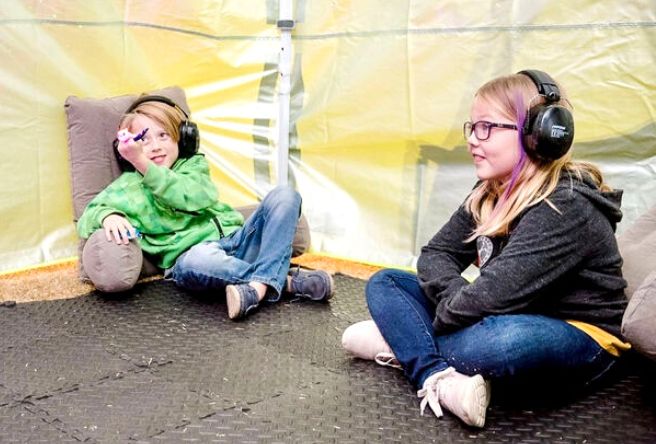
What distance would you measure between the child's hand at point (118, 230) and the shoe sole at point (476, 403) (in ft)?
4.29

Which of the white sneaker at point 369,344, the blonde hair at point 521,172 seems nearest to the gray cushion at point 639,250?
the blonde hair at point 521,172

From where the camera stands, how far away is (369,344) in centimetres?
195

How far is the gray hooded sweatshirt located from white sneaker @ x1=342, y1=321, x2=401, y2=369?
207 millimetres

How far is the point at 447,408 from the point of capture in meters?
1.67

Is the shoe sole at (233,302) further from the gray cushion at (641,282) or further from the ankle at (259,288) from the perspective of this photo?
the gray cushion at (641,282)

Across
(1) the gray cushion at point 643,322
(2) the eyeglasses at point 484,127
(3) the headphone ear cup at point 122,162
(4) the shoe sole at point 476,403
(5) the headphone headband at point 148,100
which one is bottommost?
(4) the shoe sole at point 476,403

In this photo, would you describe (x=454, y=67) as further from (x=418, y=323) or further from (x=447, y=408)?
(x=447, y=408)

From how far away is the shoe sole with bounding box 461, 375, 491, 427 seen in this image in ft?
5.17

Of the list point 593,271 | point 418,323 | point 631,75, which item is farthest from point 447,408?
point 631,75

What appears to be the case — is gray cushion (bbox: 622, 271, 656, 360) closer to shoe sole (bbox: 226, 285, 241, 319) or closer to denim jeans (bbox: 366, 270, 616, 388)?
denim jeans (bbox: 366, 270, 616, 388)

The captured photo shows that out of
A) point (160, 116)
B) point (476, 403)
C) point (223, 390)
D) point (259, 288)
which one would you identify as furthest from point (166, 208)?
point (476, 403)

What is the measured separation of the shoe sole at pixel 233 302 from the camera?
7.39 feet

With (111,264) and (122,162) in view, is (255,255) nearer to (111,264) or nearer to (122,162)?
(111,264)

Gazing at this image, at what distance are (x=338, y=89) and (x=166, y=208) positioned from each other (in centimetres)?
89
